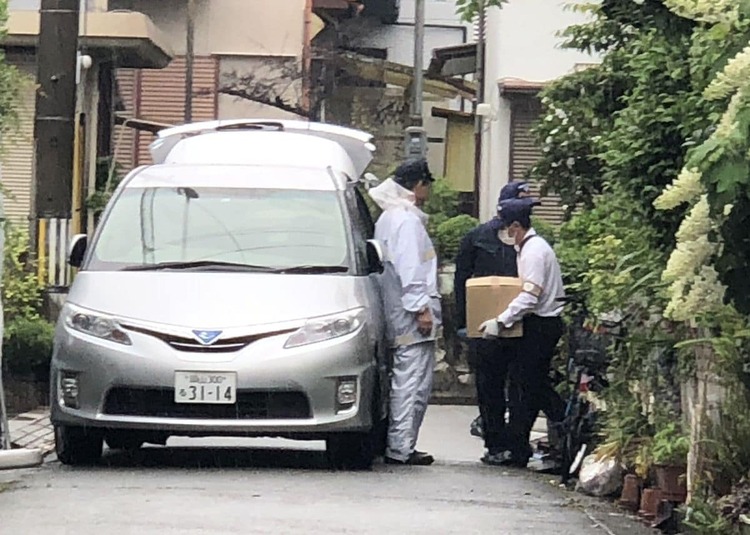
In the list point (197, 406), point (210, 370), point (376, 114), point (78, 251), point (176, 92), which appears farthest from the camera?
point (376, 114)

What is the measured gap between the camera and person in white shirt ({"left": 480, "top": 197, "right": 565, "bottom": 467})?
11172mm

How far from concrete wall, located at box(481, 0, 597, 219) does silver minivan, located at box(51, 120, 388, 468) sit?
1184 cm

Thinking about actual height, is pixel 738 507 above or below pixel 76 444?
above

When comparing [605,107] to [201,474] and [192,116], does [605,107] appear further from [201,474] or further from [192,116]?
[192,116]

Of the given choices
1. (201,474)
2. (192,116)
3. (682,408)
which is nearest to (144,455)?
(201,474)

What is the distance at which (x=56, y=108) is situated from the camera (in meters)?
15.3

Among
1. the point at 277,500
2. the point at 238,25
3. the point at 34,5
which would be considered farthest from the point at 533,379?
the point at 238,25

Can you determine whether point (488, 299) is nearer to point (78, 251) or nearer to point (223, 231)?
point (223, 231)

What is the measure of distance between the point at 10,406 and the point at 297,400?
4.82 meters

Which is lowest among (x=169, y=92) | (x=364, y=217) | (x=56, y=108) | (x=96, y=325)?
(x=96, y=325)

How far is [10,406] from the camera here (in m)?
14.0

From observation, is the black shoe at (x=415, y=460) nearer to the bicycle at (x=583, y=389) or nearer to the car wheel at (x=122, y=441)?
the bicycle at (x=583, y=389)

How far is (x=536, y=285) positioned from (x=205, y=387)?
254 centimetres

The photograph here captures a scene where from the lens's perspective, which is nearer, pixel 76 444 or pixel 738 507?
pixel 738 507
